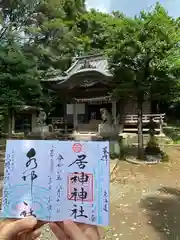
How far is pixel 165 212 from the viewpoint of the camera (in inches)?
186

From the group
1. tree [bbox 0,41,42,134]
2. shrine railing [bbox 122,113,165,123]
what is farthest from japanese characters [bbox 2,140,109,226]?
shrine railing [bbox 122,113,165,123]

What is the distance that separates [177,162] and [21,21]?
10.4 meters

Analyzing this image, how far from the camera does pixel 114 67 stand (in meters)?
9.55

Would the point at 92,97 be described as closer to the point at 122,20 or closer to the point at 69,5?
the point at 122,20

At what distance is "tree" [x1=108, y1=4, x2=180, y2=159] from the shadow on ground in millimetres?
4102

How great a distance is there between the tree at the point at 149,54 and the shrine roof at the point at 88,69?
340 cm

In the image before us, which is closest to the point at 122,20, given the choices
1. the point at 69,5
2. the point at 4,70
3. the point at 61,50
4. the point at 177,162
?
the point at 4,70

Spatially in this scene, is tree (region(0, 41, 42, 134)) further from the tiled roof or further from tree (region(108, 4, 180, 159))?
the tiled roof

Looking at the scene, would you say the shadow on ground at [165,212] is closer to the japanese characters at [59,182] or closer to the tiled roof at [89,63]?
the japanese characters at [59,182]

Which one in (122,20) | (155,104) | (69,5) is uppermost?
(69,5)

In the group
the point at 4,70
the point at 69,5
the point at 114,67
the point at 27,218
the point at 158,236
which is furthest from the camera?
the point at 69,5

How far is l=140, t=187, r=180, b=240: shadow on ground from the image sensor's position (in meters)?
3.92

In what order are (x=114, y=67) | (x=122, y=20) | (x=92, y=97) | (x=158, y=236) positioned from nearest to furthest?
(x=158, y=236), (x=122, y=20), (x=114, y=67), (x=92, y=97)

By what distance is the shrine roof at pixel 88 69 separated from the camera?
44.3ft
